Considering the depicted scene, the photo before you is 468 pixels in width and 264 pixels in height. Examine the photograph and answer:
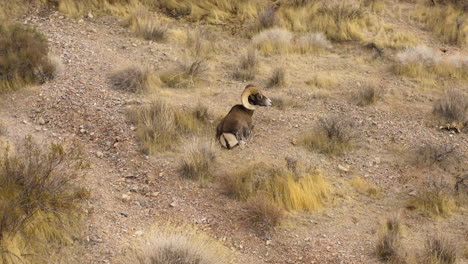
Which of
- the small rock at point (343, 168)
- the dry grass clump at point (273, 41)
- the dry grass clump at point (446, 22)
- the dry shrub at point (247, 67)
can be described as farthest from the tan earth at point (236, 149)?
the dry grass clump at point (446, 22)

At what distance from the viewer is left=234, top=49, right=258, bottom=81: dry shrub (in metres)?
10.8

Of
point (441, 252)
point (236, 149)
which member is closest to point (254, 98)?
point (236, 149)

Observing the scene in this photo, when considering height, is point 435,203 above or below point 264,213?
below

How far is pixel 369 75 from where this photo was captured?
11.6m

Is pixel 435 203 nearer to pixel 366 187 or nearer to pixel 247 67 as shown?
pixel 366 187

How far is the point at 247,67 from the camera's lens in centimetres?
1124

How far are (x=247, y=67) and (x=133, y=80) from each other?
301 centimetres

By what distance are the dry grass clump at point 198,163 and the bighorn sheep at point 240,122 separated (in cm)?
66

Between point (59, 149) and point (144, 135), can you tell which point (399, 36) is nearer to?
point (144, 135)

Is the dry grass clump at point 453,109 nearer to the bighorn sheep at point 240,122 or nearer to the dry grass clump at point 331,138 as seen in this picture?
the dry grass clump at point 331,138

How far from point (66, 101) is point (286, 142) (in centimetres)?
405

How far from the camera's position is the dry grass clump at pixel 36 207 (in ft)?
16.2

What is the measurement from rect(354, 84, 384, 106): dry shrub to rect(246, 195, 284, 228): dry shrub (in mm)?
4541

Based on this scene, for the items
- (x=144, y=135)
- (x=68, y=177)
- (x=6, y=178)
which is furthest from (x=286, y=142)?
(x=6, y=178)
